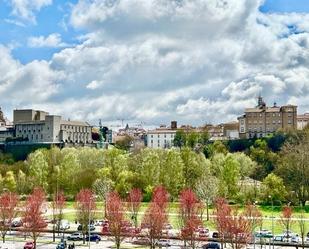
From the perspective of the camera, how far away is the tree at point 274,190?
80.6 metres

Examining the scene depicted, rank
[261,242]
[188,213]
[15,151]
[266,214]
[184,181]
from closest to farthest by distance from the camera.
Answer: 1. [261,242]
2. [188,213]
3. [266,214]
4. [184,181]
5. [15,151]

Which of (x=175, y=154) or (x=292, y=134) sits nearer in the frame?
(x=175, y=154)

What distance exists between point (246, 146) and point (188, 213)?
91875 millimetres

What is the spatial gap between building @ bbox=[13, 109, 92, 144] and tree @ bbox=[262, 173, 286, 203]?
100 m

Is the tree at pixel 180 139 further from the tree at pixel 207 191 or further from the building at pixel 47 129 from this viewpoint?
the tree at pixel 207 191

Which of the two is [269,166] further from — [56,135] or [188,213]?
[56,135]

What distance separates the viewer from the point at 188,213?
177ft

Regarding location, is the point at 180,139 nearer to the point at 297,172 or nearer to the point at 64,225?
the point at 297,172

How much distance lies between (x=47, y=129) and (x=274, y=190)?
103m

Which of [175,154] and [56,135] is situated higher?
[56,135]

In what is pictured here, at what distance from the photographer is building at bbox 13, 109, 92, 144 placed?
17125cm

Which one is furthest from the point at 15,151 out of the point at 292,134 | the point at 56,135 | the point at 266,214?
the point at 266,214

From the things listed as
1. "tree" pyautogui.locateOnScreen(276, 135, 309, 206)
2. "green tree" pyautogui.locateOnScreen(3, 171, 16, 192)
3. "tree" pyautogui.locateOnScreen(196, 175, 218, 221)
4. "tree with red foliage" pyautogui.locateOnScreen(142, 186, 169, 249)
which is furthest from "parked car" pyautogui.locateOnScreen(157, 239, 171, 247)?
"green tree" pyautogui.locateOnScreen(3, 171, 16, 192)

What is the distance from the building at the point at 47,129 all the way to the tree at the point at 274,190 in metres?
100
